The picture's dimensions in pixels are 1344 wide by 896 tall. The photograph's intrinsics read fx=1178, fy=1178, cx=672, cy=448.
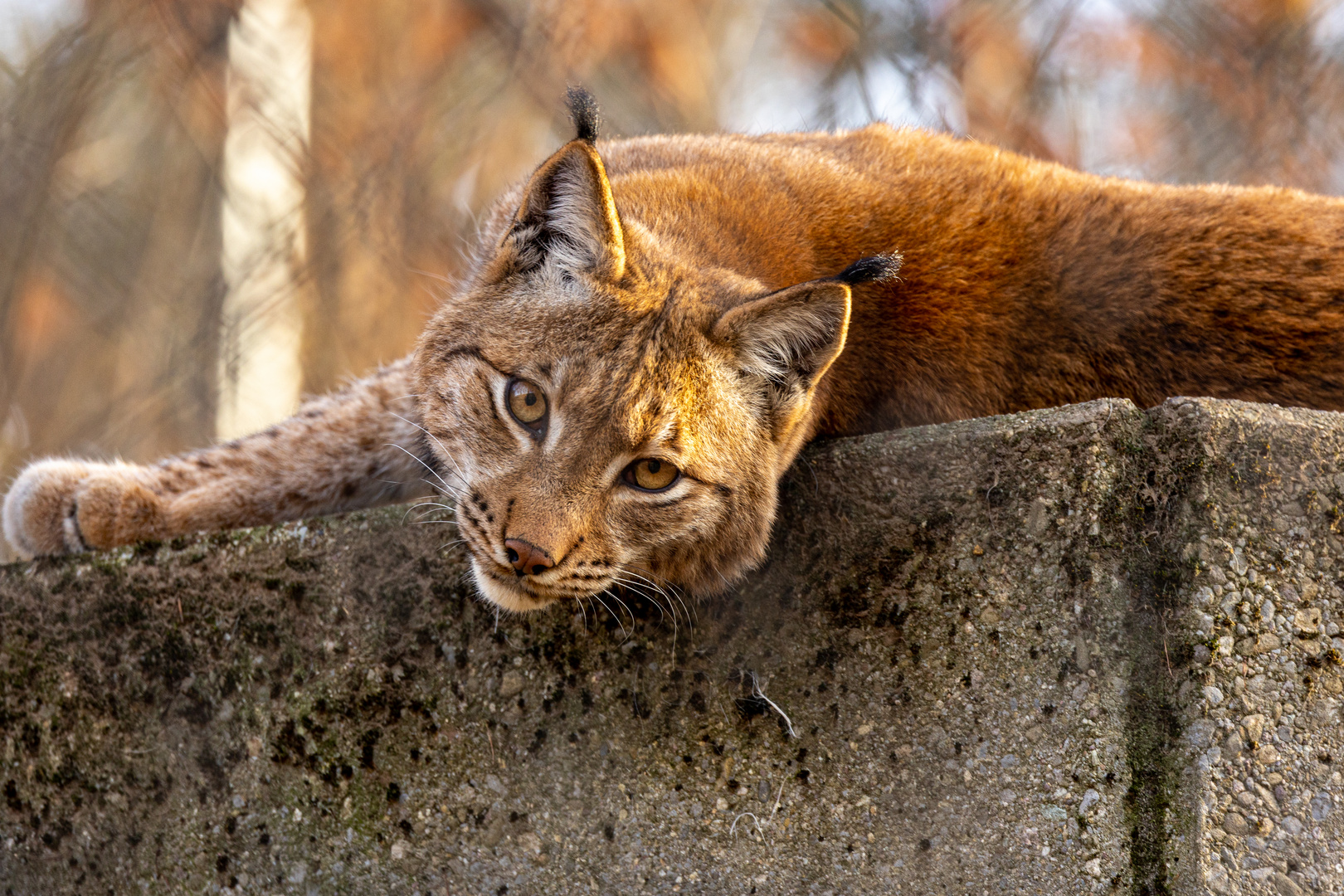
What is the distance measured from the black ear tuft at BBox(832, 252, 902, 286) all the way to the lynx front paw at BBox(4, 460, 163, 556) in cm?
220

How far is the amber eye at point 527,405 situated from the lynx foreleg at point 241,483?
0.78 meters

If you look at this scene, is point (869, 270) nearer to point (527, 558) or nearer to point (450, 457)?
point (527, 558)

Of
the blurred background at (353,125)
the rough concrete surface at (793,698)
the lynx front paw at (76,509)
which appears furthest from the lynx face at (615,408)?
the blurred background at (353,125)

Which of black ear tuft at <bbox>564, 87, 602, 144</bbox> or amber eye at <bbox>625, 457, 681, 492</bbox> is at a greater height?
black ear tuft at <bbox>564, 87, 602, 144</bbox>

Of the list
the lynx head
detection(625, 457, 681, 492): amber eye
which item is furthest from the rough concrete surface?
detection(625, 457, 681, 492): amber eye

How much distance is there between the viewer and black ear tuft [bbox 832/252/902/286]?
2.50 m

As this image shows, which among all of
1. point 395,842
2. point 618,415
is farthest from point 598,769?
point 618,415

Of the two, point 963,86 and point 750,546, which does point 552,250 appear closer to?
point 750,546

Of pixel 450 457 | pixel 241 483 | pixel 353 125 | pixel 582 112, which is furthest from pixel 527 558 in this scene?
pixel 353 125

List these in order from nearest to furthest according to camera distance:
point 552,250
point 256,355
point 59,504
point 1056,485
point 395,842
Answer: point 1056,485, point 395,842, point 552,250, point 59,504, point 256,355

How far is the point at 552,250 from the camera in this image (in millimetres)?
2865

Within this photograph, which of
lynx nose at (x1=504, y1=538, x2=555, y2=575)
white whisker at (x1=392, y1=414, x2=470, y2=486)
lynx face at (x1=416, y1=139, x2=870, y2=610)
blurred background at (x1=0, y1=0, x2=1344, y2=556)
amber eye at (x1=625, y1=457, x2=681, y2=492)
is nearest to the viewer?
lynx nose at (x1=504, y1=538, x2=555, y2=575)

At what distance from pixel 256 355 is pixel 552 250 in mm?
6997

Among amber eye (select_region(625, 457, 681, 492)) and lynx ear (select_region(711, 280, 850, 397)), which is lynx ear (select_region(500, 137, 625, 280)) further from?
amber eye (select_region(625, 457, 681, 492))
